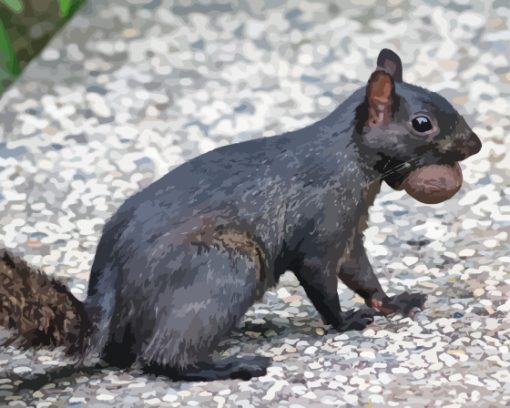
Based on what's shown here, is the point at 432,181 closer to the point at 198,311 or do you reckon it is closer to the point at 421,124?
the point at 421,124

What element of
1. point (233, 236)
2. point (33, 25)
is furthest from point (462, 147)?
point (33, 25)

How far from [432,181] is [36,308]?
1.22m

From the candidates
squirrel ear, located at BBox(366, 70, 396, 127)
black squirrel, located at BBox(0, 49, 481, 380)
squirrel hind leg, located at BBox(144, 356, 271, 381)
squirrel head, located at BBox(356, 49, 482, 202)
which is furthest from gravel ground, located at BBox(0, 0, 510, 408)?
squirrel ear, located at BBox(366, 70, 396, 127)

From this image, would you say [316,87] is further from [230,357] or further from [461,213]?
[230,357]

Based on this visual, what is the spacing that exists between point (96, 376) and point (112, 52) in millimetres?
3862

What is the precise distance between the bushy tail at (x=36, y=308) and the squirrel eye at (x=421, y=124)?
112 centimetres

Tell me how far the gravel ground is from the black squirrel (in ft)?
0.51

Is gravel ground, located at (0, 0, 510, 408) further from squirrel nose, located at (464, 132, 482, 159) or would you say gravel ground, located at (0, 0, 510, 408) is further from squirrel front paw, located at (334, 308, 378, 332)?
squirrel nose, located at (464, 132, 482, 159)

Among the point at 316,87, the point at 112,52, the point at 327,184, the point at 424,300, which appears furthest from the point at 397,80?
the point at 112,52

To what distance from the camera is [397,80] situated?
11.3 feet

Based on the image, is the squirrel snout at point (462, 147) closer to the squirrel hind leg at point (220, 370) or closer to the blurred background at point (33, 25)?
the squirrel hind leg at point (220, 370)

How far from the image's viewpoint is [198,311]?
308 centimetres

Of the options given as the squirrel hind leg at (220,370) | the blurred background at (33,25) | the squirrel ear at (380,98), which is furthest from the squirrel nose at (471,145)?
the blurred background at (33,25)

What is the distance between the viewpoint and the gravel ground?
3221 millimetres
